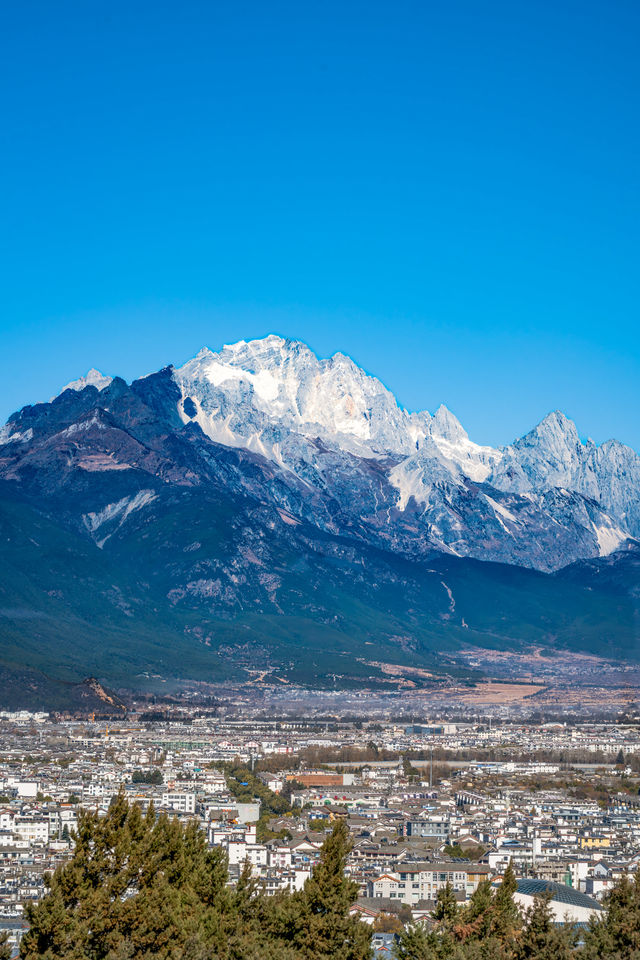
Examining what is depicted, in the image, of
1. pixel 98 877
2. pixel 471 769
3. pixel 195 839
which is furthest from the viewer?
pixel 471 769

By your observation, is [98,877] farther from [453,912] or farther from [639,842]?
[639,842]

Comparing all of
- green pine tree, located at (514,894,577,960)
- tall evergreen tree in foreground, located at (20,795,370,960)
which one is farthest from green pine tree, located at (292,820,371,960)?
green pine tree, located at (514,894,577,960)

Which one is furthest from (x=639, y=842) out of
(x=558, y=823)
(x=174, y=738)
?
(x=174, y=738)

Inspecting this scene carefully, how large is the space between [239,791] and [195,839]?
7543 centimetres

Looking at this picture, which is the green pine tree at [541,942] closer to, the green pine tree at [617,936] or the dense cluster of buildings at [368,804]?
the green pine tree at [617,936]

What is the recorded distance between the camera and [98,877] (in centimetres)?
4884

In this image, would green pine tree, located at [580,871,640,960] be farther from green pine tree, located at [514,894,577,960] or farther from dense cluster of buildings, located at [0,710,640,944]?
dense cluster of buildings, located at [0,710,640,944]

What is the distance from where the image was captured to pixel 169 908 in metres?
48.0

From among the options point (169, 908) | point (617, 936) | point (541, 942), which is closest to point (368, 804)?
point (617, 936)

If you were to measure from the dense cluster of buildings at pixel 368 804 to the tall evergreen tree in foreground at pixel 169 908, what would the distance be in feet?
14.3

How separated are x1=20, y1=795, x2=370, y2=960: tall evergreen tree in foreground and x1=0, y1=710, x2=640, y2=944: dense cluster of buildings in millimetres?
4349

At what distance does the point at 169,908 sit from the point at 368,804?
255ft

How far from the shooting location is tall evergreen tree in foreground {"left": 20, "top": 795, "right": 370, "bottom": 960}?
1818 inches

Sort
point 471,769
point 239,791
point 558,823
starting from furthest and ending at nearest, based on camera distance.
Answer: point 471,769
point 239,791
point 558,823
